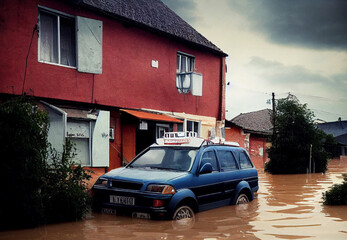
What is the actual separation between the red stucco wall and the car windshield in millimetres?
4414

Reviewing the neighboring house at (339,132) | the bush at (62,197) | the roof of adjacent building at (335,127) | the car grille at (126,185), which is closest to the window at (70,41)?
the bush at (62,197)

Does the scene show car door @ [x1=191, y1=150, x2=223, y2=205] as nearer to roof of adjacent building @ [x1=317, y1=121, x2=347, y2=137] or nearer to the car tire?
the car tire

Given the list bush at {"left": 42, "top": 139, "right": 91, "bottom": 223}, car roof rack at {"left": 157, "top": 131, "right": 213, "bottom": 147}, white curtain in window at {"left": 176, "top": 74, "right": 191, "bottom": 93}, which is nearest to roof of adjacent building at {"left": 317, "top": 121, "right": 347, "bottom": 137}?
white curtain in window at {"left": 176, "top": 74, "right": 191, "bottom": 93}

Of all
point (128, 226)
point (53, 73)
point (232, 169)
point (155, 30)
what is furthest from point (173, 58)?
point (128, 226)

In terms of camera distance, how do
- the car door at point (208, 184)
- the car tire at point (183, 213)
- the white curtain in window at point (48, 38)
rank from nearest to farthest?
the car tire at point (183, 213) < the car door at point (208, 184) < the white curtain in window at point (48, 38)

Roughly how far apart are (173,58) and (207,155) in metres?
8.54

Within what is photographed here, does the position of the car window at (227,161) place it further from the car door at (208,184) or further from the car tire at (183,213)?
the car tire at (183,213)

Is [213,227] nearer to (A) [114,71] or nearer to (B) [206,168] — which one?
(B) [206,168]

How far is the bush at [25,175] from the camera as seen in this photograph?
237 inches

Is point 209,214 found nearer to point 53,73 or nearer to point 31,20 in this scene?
point 53,73

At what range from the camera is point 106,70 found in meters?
12.9

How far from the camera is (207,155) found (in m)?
8.13

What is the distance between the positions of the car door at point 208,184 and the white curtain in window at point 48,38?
603 cm

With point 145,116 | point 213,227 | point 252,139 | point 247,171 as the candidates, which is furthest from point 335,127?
point 213,227
